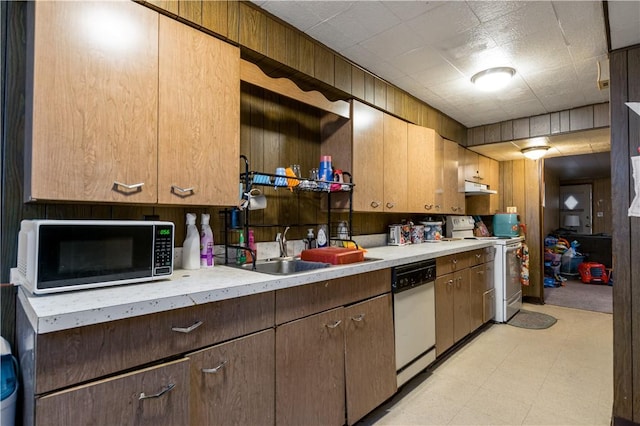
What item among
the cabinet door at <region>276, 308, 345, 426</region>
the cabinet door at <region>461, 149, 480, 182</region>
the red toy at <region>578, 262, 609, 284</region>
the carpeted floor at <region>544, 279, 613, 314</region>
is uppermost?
the cabinet door at <region>461, 149, 480, 182</region>

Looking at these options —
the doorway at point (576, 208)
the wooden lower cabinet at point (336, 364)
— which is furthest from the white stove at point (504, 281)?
the doorway at point (576, 208)

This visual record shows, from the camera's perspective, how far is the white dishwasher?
6.90 ft

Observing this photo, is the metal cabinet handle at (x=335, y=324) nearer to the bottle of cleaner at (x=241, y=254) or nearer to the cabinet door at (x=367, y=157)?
the bottle of cleaner at (x=241, y=254)

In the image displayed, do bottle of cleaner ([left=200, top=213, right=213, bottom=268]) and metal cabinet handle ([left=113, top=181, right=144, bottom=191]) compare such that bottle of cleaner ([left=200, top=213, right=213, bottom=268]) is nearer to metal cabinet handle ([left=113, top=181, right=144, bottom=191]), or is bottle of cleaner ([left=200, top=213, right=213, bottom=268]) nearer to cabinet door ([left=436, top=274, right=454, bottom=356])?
metal cabinet handle ([left=113, top=181, right=144, bottom=191])

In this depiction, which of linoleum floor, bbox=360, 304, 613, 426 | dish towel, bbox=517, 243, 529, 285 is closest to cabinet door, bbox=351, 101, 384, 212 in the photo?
linoleum floor, bbox=360, 304, 613, 426

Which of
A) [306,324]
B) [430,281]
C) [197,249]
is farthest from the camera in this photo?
[430,281]

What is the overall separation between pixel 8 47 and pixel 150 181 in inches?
30.0

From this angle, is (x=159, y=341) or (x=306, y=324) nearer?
(x=159, y=341)

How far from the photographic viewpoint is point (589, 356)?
2.74 m

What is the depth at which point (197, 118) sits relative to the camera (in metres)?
1.53

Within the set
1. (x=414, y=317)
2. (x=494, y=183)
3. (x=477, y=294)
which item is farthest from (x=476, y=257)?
(x=494, y=183)

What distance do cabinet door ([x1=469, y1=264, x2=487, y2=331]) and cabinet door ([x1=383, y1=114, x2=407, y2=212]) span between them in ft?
3.20

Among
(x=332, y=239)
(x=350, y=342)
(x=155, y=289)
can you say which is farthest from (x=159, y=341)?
(x=332, y=239)

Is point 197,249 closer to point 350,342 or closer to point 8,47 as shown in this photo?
point 350,342
